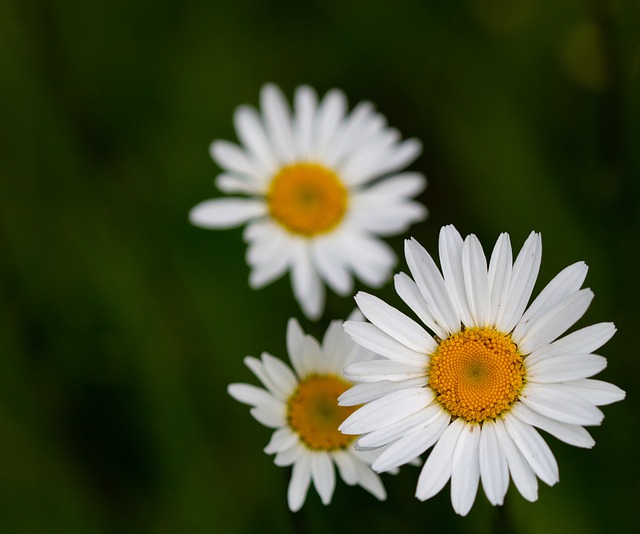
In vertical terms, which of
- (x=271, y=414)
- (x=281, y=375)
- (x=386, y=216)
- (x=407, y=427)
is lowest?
(x=407, y=427)

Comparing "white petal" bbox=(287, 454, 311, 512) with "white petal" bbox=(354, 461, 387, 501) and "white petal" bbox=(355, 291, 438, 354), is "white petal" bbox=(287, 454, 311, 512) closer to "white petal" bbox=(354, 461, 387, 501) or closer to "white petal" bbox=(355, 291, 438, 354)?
"white petal" bbox=(354, 461, 387, 501)

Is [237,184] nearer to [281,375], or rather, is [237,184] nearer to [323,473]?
[281,375]

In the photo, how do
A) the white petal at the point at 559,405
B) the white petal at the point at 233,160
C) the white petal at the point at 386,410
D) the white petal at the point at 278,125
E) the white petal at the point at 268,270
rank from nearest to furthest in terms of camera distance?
the white petal at the point at 559,405, the white petal at the point at 386,410, the white petal at the point at 268,270, the white petal at the point at 233,160, the white petal at the point at 278,125

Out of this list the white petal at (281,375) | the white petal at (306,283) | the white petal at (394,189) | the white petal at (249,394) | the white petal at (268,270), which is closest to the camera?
the white petal at (249,394)

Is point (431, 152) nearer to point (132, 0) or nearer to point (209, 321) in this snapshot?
point (209, 321)

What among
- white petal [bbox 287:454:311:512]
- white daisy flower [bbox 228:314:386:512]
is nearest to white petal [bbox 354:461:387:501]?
white daisy flower [bbox 228:314:386:512]

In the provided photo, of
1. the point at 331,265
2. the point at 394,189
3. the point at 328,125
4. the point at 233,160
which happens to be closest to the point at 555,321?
the point at 331,265

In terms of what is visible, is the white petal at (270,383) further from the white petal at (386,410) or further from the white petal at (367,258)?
the white petal at (367,258)

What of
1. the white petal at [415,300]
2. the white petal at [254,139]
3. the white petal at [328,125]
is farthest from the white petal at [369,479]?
the white petal at [328,125]
